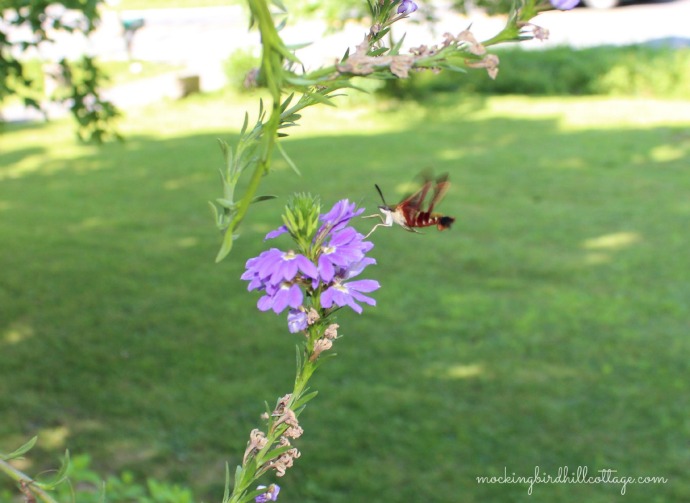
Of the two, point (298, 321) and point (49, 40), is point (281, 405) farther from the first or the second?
point (49, 40)

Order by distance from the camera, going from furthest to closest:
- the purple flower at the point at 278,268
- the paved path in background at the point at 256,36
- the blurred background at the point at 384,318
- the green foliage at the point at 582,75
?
the paved path in background at the point at 256,36 < the green foliage at the point at 582,75 < the blurred background at the point at 384,318 < the purple flower at the point at 278,268

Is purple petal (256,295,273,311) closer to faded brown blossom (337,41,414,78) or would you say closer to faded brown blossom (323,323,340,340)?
faded brown blossom (323,323,340,340)

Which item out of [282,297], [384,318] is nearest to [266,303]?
[282,297]

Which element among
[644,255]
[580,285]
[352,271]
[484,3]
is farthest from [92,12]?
[484,3]

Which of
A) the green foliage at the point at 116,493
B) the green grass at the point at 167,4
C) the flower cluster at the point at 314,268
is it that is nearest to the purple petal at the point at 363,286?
the flower cluster at the point at 314,268

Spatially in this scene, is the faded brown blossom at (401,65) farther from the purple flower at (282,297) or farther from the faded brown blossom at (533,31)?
the purple flower at (282,297)

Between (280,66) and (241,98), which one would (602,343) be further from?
(241,98)

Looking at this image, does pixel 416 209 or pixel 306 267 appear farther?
pixel 416 209
